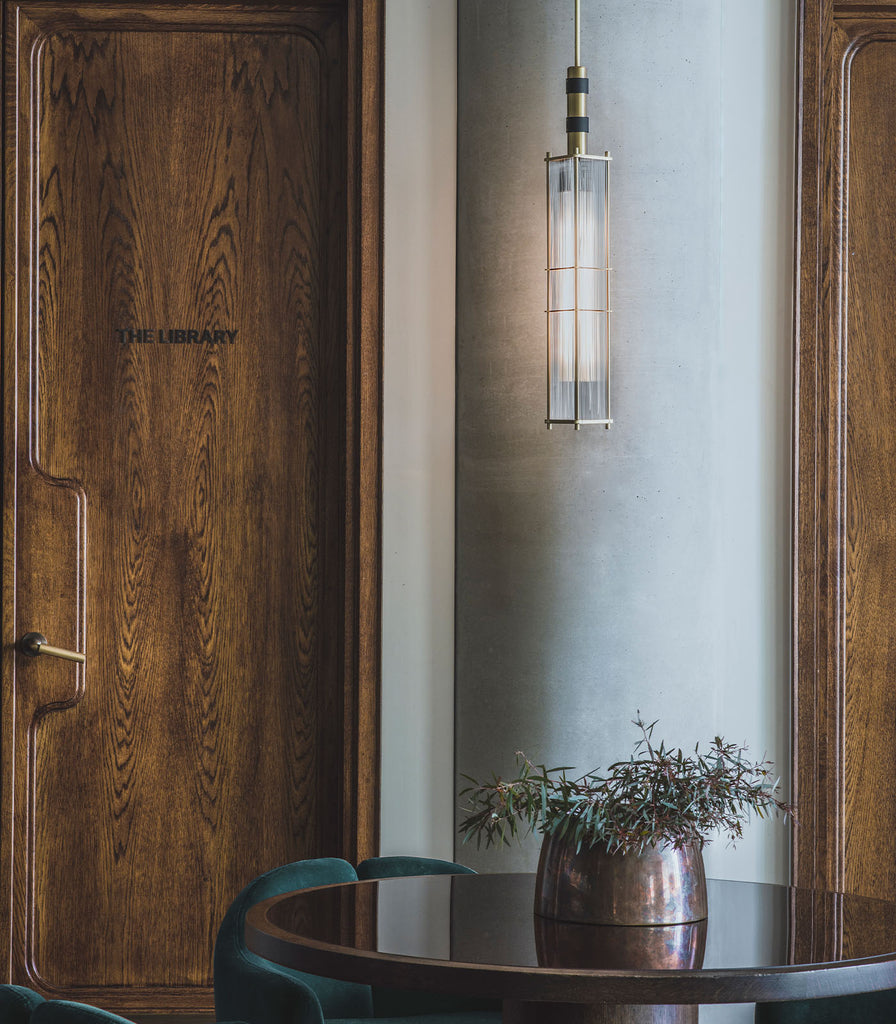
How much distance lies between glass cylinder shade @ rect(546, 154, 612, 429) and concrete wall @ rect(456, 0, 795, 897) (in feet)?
0.35

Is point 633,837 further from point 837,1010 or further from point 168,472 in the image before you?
point 168,472

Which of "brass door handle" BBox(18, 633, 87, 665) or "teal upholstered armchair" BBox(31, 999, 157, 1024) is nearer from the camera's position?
"teal upholstered armchair" BBox(31, 999, 157, 1024)

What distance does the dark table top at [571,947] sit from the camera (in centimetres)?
147

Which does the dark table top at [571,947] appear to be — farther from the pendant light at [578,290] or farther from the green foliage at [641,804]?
the pendant light at [578,290]

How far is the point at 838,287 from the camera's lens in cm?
312

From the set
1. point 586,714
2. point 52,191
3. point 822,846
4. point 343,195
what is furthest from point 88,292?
point 822,846

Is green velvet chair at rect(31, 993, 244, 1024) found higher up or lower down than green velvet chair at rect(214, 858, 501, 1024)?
higher up

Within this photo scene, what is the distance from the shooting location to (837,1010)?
6.96ft

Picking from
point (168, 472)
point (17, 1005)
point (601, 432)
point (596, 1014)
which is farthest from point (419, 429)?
point (17, 1005)

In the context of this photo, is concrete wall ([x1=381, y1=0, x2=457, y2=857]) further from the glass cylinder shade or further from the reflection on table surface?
the reflection on table surface

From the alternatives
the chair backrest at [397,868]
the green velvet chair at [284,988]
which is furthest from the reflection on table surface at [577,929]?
the chair backrest at [397,868]

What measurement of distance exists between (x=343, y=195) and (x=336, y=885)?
1.73m

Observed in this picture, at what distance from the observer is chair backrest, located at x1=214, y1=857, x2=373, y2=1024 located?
1895 millimetres

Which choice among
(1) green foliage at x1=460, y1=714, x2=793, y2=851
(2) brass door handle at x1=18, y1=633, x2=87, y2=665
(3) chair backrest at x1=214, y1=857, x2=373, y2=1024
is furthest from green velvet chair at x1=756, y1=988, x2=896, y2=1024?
(2) brass door handle at x1=18, y1=633, x2=87, y2=665
